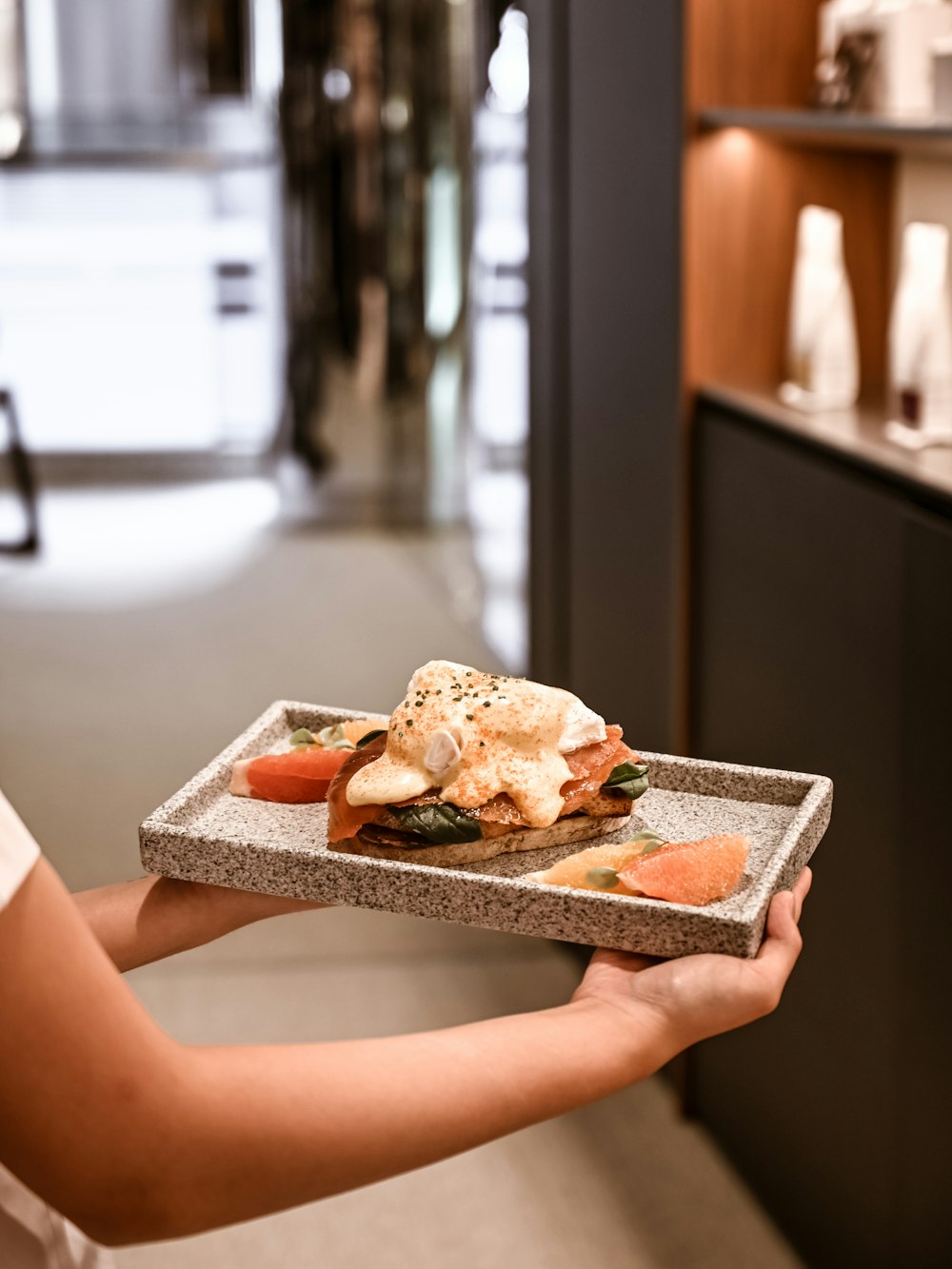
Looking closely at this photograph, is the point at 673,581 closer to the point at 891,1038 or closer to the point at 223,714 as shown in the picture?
the point at 891,1038

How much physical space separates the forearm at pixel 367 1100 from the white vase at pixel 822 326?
1253mm

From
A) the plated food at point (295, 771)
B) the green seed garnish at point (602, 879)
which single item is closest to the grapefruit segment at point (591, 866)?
the green seed garnish at point (602, 879)

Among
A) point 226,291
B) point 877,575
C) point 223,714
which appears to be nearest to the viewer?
point 877,575

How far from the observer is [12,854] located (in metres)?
0.70

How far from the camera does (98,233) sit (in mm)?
5707

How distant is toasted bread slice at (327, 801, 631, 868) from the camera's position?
0.97 m

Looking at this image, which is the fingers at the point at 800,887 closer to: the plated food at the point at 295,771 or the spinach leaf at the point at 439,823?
the spinach leaf at the point at 439,823

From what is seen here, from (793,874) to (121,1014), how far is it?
16.7 inches

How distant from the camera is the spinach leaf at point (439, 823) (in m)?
0.96

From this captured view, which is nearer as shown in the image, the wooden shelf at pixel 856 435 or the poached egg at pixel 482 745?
the poached egg at pixel 482 745

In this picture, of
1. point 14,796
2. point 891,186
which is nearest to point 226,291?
point 14,796

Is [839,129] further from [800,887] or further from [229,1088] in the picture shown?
[229,1088]

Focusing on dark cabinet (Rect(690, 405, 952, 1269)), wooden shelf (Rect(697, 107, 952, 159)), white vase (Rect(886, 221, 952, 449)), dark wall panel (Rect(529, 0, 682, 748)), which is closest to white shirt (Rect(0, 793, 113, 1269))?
dark cabinet (Rect(690, 405, 952, 1269))

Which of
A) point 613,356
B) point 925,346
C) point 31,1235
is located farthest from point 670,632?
point 31,1235
